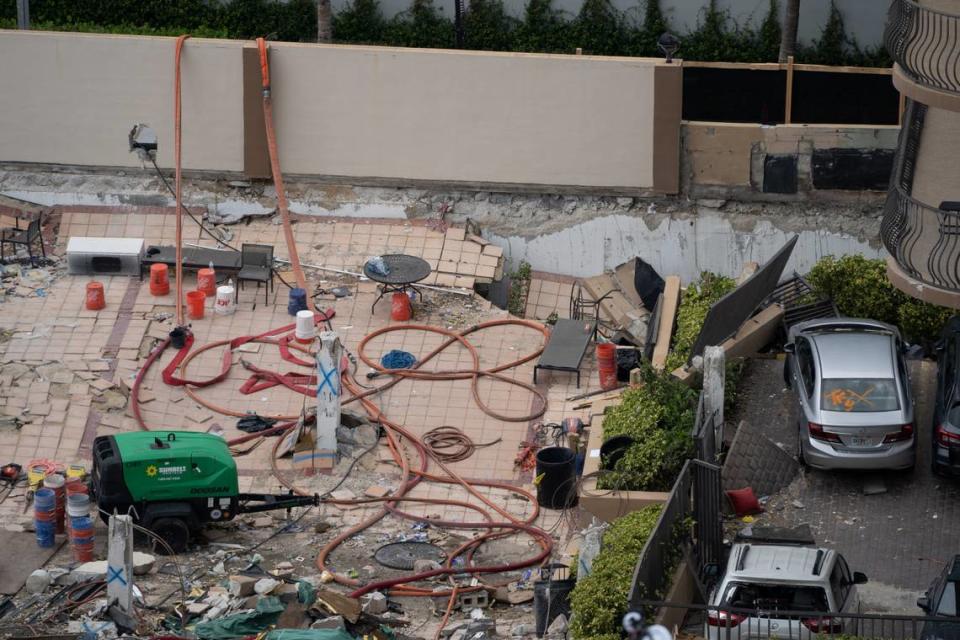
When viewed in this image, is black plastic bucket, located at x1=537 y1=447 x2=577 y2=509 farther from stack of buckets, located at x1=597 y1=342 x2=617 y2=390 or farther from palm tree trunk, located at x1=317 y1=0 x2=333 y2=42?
palm tree trunk, located at x1=317 y1=0 x2=333 y2=42

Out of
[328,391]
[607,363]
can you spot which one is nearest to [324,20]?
[607,363]

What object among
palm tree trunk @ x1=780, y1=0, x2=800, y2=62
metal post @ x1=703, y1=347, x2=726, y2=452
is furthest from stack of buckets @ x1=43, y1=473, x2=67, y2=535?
palm tree trunk @ x1=780, y1=0, x2=800, y2=62

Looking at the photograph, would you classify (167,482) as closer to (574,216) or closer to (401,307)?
(401,307)

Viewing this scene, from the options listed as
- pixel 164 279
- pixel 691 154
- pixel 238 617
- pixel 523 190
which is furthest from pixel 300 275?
pixel 238 617

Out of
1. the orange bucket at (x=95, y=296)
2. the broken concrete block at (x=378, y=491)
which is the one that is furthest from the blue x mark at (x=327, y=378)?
the orange bucket at (x=95, y=296)

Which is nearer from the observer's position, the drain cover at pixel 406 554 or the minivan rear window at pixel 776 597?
the minivan rear window at pixel 776 597

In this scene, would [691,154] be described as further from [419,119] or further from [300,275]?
[300,275]

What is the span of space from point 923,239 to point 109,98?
52.6 feet

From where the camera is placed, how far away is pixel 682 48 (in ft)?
→ 125

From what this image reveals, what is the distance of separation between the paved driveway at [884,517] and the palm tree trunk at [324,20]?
14.7m

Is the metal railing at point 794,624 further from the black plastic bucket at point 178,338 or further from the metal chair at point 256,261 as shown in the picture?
the metal chair at point 256,261

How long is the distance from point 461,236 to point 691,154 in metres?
4.41

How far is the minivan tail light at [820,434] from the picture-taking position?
987 inches

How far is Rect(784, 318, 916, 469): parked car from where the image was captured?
82.1ft
